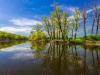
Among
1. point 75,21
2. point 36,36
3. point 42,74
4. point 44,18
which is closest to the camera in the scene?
point 42,74

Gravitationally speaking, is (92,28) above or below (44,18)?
below

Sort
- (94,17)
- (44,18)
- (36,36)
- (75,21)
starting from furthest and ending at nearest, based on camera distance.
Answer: (36,36)
(44,18)
(75,21)
(94,17)

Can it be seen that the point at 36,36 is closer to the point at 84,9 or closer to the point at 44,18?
the point at 44,18

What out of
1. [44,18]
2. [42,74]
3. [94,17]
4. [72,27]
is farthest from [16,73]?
[44,18]

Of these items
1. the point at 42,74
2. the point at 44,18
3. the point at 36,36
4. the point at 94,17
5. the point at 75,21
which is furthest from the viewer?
the point at 36,36

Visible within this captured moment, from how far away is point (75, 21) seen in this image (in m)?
50.2

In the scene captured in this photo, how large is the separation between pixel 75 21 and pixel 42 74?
42385 millimetres

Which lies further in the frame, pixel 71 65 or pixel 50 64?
pixel 50 64

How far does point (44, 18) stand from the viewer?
208 feet

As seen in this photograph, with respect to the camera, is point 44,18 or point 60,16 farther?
point 44,18

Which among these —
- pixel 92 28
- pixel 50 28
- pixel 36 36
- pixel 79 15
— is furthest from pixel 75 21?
pixel 36 36

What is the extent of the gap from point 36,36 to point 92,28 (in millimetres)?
45551

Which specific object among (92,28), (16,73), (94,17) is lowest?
(16,73)

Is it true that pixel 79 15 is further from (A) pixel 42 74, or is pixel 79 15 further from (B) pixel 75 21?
(A) pixel 42 74
